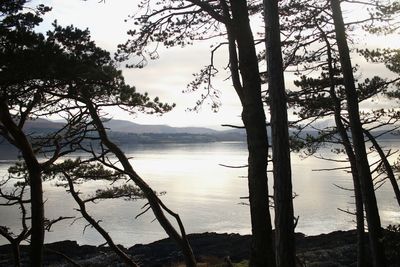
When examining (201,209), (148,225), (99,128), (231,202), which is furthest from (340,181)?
(99,128)

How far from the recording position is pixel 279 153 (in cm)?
530

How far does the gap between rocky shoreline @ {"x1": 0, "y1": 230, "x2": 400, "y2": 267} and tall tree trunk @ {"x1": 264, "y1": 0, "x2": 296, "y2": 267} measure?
1732 cm

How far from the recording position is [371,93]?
1148 centimetres

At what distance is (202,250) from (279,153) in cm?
2554

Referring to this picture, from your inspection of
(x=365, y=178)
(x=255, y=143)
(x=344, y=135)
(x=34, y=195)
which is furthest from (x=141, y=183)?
(x=344, y=135)

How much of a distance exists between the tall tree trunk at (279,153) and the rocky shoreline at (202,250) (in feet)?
56.8

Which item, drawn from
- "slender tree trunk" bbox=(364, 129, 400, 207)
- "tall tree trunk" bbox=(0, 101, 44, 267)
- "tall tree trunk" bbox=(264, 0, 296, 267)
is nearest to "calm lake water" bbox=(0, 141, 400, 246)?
"slender tree trunk" bbox=(364, 129, 400, 207)

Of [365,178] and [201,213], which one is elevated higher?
[365,178]

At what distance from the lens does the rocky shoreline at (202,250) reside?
79.9ft

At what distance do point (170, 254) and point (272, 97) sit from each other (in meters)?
24.8

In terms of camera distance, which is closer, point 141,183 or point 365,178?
point 365,178

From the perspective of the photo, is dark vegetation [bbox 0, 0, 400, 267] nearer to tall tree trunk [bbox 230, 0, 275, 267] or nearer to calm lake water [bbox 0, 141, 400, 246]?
tall tree trunk [bbox 230, 0, 275, 267]

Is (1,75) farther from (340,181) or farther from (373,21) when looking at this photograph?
(340,181)

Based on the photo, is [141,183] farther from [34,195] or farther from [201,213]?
[201,213]
